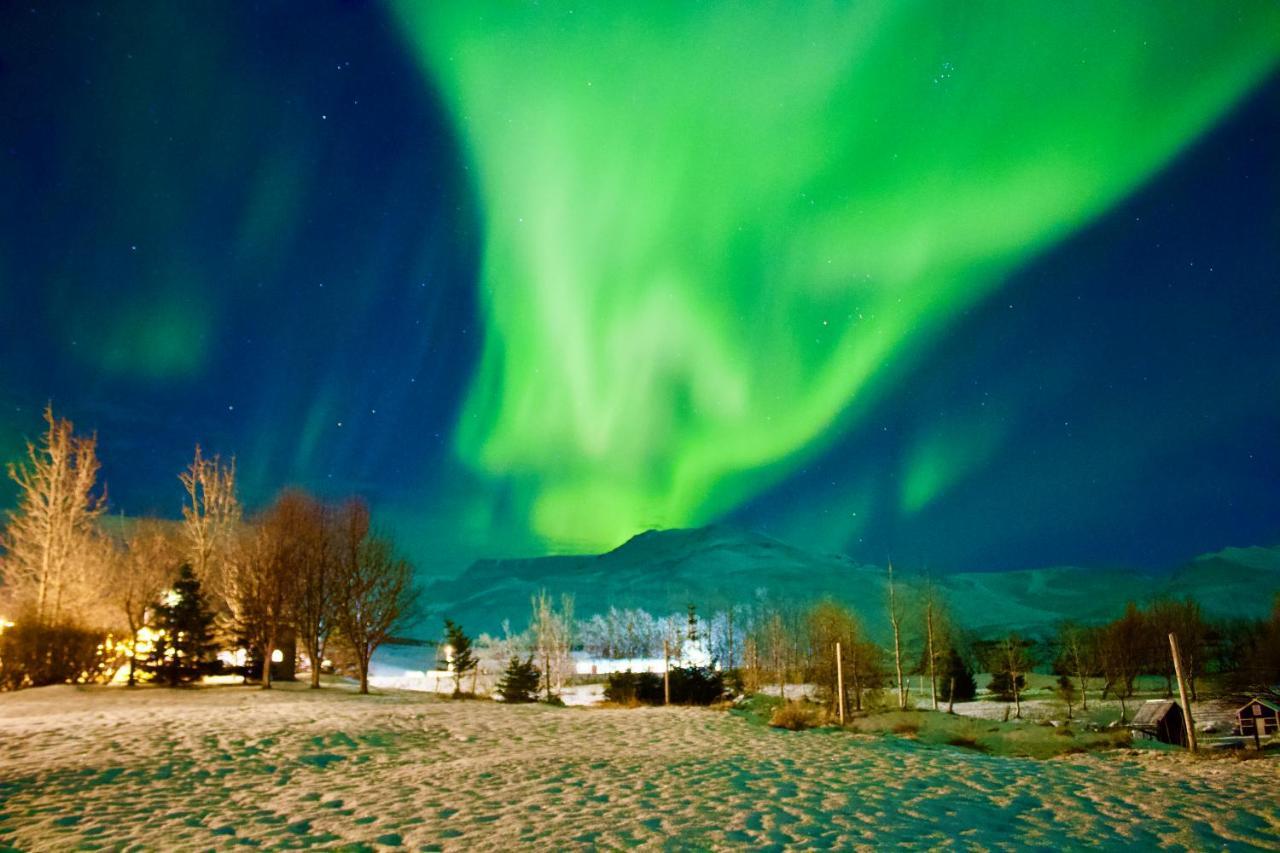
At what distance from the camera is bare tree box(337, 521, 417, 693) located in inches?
1363

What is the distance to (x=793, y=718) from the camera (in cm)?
2206

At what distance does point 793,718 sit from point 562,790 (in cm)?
1311

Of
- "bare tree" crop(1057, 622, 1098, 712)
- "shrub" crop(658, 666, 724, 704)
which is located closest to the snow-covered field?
"shrub" crop(658, 666, 724, 704)

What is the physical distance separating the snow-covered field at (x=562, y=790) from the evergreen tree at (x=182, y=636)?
46.5 feet

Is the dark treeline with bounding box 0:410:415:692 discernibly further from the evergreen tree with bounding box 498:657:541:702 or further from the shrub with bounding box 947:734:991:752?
the shrub with bounding box 947:734:991:752

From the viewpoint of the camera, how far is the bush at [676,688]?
30047 mm

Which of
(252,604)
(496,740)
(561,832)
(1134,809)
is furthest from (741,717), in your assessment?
(252,604)

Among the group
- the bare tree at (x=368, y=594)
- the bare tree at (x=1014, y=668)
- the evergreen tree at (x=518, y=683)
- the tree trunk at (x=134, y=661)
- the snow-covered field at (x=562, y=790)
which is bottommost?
the bare tree at (x=1014, y=668)

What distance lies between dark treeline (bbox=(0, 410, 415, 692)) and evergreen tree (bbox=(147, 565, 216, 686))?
44mm

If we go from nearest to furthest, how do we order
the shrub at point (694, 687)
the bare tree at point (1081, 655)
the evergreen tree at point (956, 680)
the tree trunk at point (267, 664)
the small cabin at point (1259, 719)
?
the shrub at point (694, 687)
the tree trunk at point (267, 664)
the small cabin at point (1259, 719)
the evergreen tree at point (956, 680)
the bare tree at point (1081, 655)

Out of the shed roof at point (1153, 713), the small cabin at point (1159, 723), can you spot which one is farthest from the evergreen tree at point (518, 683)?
the shed roof at point (1153, 713)

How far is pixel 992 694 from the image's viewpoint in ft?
256

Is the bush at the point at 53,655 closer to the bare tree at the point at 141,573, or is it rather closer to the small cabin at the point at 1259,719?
the bare tree at the point at 141,573

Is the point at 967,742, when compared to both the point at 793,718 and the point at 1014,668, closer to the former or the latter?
the point at 793,718
